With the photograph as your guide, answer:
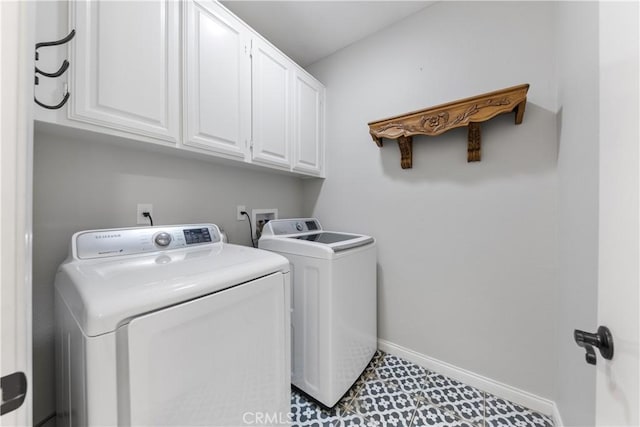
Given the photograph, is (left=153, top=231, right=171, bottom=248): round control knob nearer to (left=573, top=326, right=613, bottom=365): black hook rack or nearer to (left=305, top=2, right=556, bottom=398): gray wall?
(left=305, top=2, right=556, bottom=398): gray wall

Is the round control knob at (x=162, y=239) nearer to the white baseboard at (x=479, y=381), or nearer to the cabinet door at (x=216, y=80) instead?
the cabinet door at (x=216, y=80)

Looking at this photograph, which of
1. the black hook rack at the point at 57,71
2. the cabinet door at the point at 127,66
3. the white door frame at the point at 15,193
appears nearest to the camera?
the white door frame at the point at 15,193

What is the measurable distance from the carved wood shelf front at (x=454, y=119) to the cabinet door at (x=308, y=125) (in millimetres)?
531

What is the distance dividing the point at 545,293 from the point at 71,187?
2566mm

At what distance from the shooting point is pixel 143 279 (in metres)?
0.73

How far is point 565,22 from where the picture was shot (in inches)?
44.5

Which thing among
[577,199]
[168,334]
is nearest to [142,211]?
[168,334]

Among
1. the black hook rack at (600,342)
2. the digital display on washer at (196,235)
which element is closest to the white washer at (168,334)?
the digital display on washer at (196,235)

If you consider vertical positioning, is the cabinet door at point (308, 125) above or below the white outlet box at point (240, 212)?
above

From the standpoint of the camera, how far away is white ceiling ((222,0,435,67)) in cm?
167

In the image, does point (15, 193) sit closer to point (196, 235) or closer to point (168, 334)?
point (168, 334)

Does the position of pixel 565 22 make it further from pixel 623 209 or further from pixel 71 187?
pixel 71 187

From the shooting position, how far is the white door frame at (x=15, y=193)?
0.38m

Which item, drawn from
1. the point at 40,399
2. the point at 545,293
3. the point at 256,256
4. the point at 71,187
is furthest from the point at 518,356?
the point at 71,187
